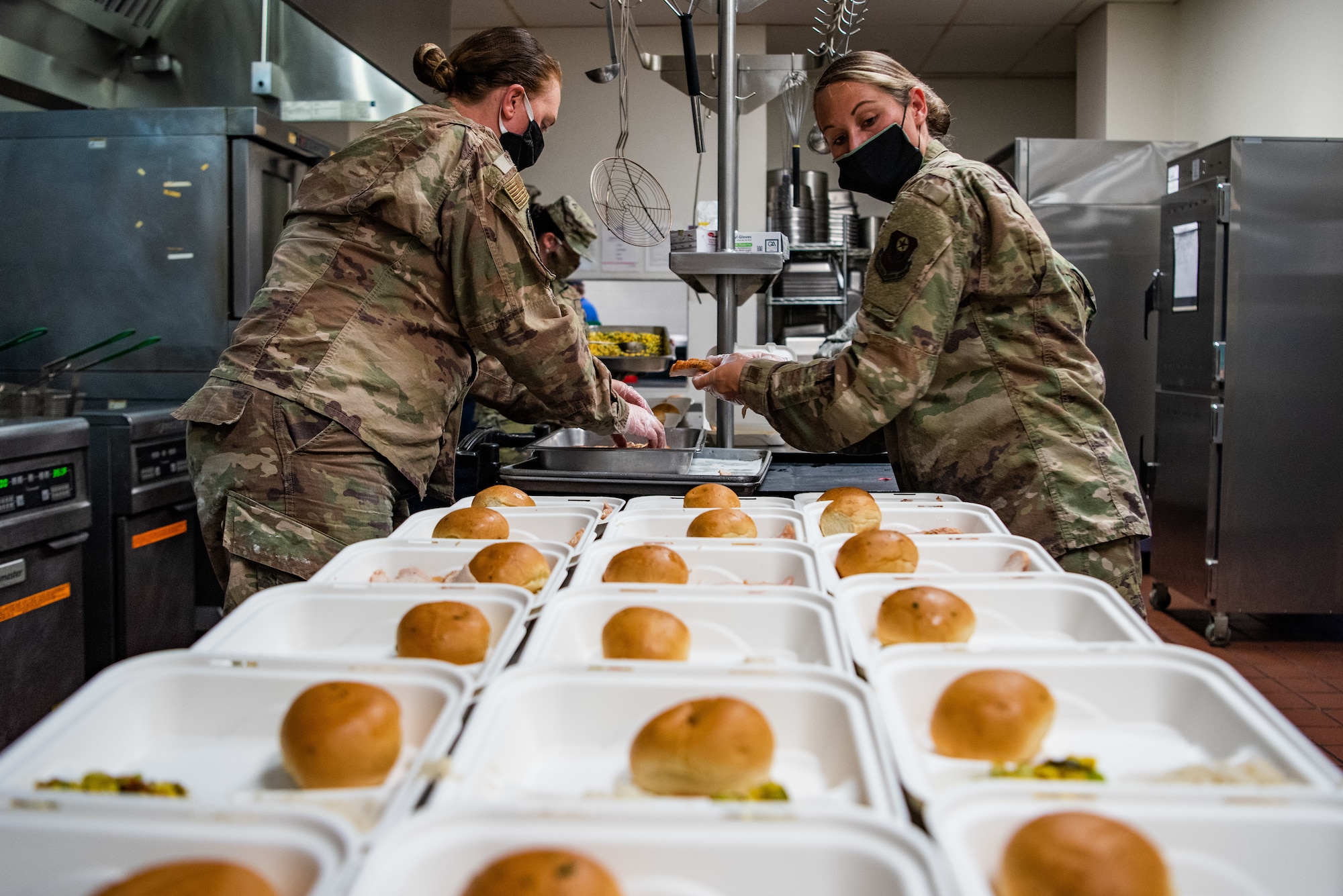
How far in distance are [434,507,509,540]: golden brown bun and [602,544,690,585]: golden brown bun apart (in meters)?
0.25

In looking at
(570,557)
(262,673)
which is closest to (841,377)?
(570,557)

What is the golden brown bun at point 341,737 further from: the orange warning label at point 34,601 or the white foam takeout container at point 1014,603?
the orange warning label at point 34,601

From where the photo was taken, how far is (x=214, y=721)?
833mm

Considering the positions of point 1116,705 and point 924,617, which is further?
point 924,617

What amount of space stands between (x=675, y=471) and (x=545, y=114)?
836mm

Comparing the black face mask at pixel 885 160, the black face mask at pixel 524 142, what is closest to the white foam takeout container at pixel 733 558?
the black face mask at pixel 885 160

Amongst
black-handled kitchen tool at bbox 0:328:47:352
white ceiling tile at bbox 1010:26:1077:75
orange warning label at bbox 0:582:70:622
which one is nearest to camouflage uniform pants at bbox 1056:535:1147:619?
orange warning label at bbox 0:582:70:622

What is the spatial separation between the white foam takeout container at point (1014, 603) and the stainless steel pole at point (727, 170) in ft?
4.28

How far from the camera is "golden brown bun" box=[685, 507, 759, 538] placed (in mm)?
1324

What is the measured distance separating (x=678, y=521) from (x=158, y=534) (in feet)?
6.00

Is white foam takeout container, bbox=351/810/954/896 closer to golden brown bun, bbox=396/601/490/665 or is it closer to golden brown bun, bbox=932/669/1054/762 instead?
golden brown bun, bbox=932/669/1054/762

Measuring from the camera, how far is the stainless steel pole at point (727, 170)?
7.52ft

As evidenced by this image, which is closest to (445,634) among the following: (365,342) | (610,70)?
(365,342)

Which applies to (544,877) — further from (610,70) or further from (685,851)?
(610,70)
